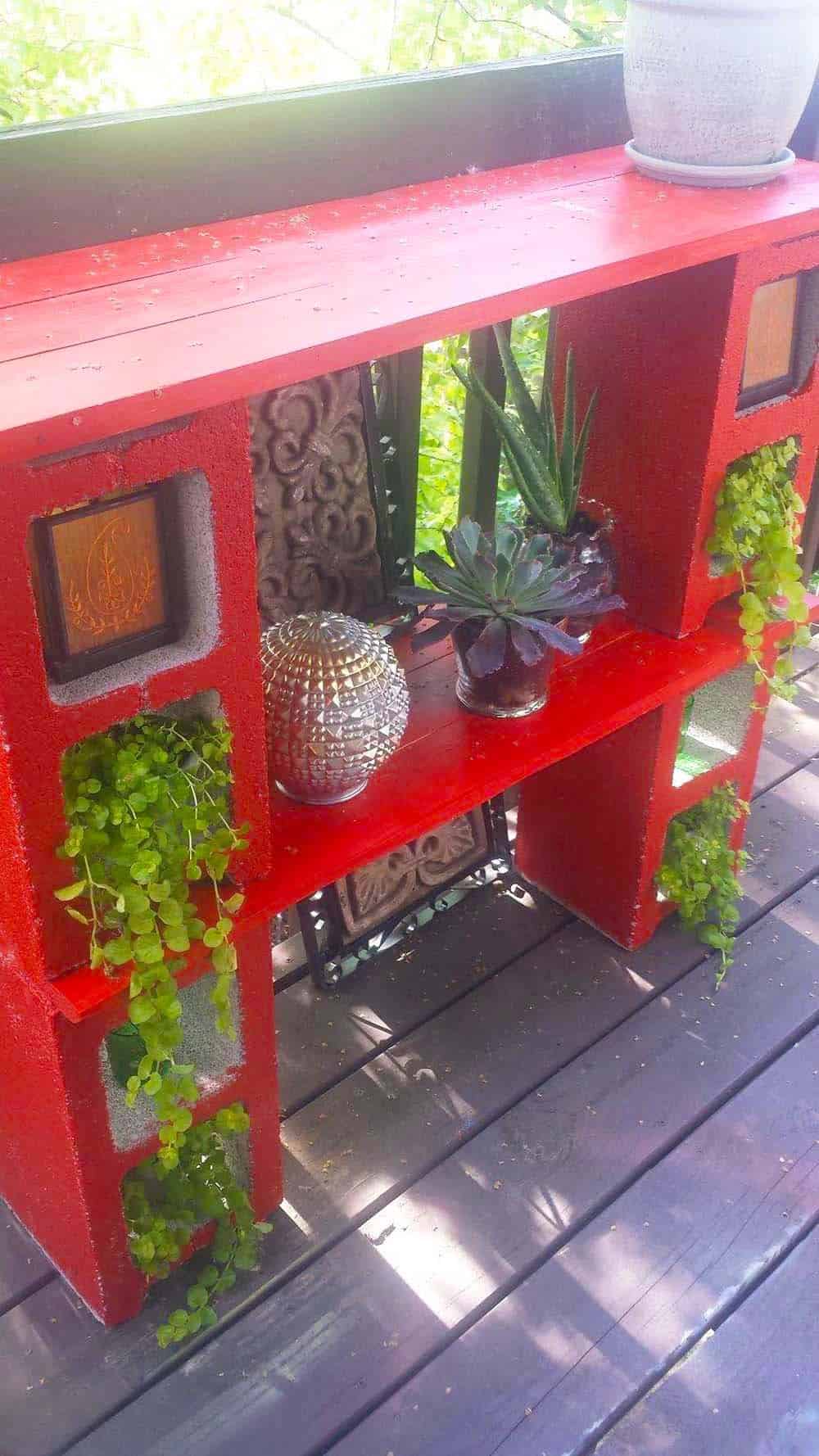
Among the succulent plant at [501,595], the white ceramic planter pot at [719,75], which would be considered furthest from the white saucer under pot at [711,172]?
the succulent plant at [501,595]

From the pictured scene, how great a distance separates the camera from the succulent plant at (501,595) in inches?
70.7

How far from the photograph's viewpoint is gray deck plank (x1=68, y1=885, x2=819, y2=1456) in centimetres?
167

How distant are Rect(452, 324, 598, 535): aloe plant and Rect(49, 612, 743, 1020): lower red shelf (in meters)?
0.24

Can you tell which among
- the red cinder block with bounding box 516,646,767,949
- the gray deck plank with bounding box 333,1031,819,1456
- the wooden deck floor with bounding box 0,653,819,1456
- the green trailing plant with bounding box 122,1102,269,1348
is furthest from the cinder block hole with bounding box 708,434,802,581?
the green trailing plant with bounding box 122,1102,269,1348

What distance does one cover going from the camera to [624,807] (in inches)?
89.6

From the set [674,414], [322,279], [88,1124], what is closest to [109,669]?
[322,279]

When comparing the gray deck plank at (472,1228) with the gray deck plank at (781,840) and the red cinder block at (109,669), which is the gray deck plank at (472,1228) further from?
the red cinder block at (109,669)

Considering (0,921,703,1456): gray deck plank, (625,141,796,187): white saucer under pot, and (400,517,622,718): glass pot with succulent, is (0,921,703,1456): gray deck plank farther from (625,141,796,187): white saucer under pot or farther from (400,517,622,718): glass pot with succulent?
(625,141,796,187): white saucer under pot

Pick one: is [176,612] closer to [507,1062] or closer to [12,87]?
[507,1062]

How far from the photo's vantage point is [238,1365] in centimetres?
171

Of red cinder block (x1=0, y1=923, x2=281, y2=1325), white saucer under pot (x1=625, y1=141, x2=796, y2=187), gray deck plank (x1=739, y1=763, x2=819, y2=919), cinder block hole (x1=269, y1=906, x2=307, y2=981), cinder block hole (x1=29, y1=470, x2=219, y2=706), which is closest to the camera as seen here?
cinder block hole (x1=29, y1=470, x2=219, y2=706)

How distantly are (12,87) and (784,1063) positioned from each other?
2.64 m

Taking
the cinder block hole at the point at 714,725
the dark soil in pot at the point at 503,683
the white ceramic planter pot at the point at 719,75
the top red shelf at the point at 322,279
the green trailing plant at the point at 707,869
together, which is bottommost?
the green trailing plant at the point at 707,869

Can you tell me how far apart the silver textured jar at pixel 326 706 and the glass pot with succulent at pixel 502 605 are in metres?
0.17
